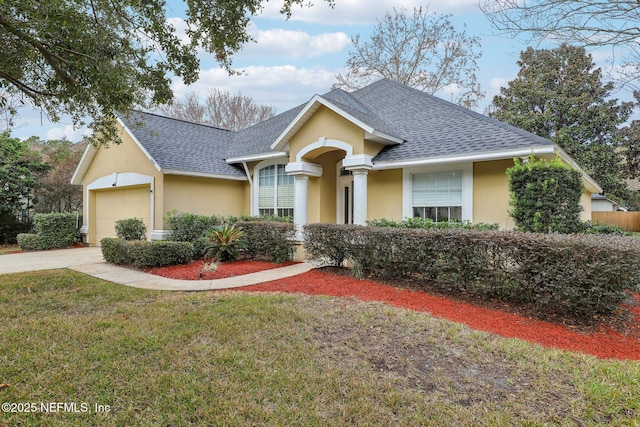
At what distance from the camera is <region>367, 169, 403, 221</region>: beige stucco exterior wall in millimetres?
11073

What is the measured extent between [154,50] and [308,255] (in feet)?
19.9

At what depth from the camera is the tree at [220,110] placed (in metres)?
32.7

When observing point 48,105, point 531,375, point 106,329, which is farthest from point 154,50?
point 531,375

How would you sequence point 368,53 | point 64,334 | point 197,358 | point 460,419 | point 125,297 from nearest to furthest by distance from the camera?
point 460,419, point 197,358, point 64,334, point 125,297, point 368,53

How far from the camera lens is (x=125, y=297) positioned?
21.4 ft

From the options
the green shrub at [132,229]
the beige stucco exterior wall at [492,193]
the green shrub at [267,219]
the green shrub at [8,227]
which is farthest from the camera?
the green shrub at [8,227]

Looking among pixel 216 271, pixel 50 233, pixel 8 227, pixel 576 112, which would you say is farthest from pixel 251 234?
pixel 576 112

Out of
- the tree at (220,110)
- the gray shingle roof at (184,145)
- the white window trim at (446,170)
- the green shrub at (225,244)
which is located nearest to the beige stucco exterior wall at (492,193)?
the white window trim at (446,170)

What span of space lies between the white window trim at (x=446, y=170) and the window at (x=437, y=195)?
3.7 inches

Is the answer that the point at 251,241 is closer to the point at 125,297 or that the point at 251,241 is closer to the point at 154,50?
the point at 125,297

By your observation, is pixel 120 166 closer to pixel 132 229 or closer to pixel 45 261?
pixel 132 229

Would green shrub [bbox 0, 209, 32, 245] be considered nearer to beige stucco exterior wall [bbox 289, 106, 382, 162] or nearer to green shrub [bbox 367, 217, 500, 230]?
beige stucco exterior wall [bbox 289, 106, 382, 162]

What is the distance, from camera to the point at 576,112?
24188 mm

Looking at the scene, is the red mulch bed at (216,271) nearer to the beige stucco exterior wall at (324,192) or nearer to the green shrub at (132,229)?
the beige stucco exterior wall at (324,192)
